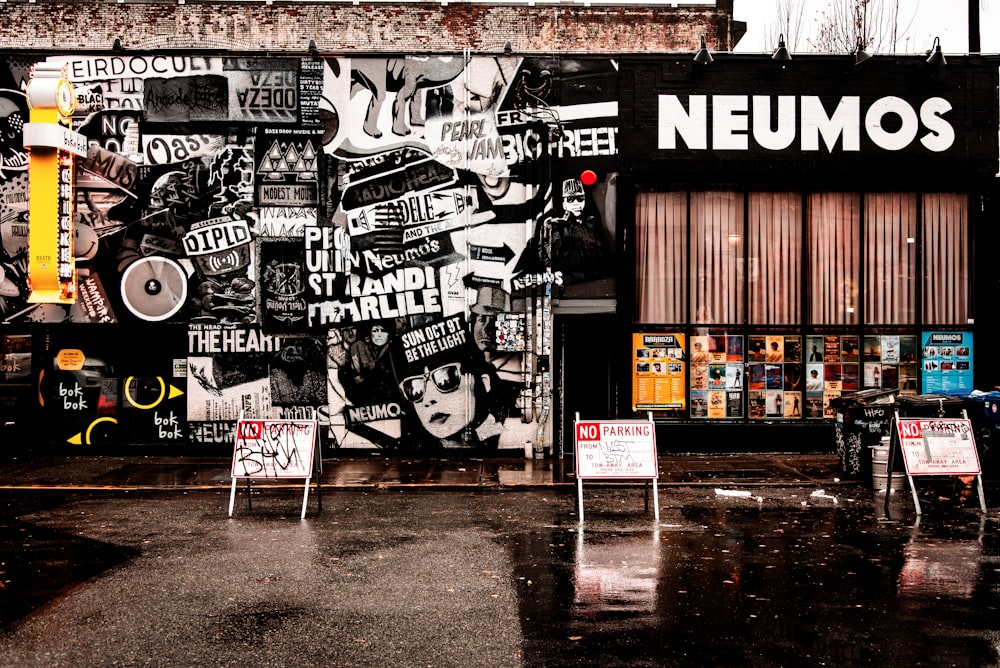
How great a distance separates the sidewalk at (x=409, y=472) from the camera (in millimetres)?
14164

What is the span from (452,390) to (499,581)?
8.91 metres

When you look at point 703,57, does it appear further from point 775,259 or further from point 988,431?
point 988,431

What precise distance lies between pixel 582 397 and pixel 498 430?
2.06 metres

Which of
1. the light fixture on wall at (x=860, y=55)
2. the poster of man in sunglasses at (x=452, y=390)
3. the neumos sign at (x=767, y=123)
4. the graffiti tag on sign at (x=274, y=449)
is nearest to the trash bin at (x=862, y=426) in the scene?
the neumos sign at (x=767, y=123)

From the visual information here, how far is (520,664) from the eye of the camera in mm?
6281

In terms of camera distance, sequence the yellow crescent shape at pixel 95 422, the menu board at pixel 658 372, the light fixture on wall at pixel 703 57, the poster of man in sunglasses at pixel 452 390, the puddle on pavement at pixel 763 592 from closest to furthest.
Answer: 1. the puddle on pavement at pixel 763 592
2. the light fixture on wall at pixel 703 57
3. the poster of man in sunglasses at pixel 452 390
4. the yellow crescent shape at pixel 95 422
5. the menu board at pixel 658 372

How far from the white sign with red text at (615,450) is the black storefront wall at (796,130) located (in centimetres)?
537

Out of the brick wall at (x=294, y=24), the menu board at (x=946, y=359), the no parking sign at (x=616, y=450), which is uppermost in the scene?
the brick wall at (x=294, y=24)

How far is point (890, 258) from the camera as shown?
17750mm

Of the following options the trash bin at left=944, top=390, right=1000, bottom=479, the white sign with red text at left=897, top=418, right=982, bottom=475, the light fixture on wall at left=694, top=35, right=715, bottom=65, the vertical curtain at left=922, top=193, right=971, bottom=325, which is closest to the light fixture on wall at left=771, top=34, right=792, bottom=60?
the light fixture on wall at left=694, top=35, right=715, bottom=65

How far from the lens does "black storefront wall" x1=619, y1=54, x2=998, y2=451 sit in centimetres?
1738

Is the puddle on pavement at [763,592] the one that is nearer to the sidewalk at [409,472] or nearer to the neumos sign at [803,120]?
the sidewalk at [409,472]

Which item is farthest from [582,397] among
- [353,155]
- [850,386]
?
[353,155]

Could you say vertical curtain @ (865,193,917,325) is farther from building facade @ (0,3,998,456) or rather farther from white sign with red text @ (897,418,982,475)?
white sign with red text @ (897,418,982,475)
